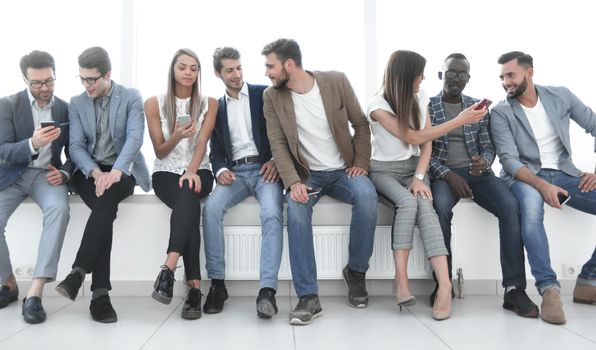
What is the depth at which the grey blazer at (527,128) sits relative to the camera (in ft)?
9.05

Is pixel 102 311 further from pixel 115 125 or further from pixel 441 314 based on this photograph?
pixel 441 314

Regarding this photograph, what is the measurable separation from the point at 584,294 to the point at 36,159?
275 centimetres

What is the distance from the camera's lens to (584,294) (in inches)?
104

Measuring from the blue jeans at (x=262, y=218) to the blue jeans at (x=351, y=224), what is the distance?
0.26ft

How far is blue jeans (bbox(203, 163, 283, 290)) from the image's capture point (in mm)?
2471

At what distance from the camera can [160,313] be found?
8.27 ft

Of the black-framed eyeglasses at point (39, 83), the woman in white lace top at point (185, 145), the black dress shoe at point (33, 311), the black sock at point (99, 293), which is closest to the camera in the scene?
the black dress shoe at point (33, 311)

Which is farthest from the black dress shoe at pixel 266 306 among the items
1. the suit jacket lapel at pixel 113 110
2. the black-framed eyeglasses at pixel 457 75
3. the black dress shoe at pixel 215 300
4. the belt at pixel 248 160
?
the black-framed eyeglasses at pixel 457 75

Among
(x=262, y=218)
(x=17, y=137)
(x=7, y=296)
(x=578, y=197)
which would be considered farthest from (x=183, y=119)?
(x=578, y=197)

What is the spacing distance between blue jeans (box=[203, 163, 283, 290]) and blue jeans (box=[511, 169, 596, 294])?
44.3 inches

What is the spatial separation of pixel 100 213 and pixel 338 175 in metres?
1.12

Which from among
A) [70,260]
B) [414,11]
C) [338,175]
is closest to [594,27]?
[414,11]

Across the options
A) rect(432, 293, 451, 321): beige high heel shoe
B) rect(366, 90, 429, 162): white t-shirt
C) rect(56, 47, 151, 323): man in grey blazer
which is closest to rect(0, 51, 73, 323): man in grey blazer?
rect(56, 47, 151, 323): man in grey blazer

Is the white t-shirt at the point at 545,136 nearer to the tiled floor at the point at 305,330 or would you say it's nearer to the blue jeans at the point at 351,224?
the tiled floor at the point at 305,330
